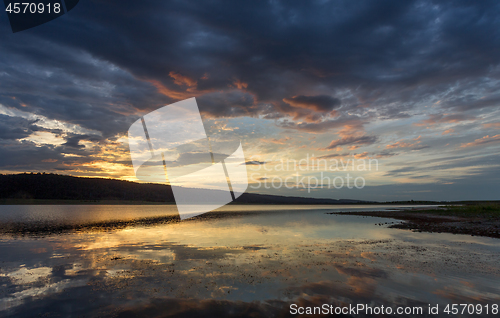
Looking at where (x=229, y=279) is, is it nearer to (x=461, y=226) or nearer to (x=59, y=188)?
(x=461, y=226)

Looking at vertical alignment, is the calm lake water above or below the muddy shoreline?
above

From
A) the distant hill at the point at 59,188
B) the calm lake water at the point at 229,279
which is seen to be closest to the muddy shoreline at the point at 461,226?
the calm lake water at the point at 229,279

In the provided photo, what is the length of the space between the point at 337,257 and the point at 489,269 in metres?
8.91

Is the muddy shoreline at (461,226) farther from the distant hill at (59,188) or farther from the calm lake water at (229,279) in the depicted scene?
the distant hill at (59,188)

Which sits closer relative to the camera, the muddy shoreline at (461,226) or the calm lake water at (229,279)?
the calm lake water at (229,279)

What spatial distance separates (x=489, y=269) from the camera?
590 inches

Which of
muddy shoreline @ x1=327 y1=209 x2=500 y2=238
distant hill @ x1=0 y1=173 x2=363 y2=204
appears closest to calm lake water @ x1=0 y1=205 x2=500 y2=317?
muddy shoreline @ x1=327 y1=209 x2=500 y2=238

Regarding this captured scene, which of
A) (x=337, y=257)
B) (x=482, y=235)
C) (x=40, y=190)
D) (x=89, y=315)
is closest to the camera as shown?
(x=89, y=315)

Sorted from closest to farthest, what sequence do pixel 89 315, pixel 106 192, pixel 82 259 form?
1. pixel 89 315
2. pixel 82 259
3. pixel 106 192

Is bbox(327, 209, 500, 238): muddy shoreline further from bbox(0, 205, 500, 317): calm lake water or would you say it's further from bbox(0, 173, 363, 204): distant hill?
bbox(0, 173, 363, 204): distant hill

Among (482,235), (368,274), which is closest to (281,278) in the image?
(368,274)

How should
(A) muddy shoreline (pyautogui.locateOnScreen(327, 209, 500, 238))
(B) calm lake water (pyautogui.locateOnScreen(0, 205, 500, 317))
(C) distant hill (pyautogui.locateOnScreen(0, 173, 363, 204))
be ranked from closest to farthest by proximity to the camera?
(B) calm lake water (pyautogui.locateOnScreen(0, 205, 500, 317)) → (A) muddy shoreline (pyautogui.locateOnScreen(327, 209, 500, 238)) → (C) distant hill (pyautogui.locateOnScreen(0, 173, 363, 204))

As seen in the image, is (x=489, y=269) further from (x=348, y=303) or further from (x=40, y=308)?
(x=40, y=308)

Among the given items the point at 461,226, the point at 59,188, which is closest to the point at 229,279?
the point at 461,226
